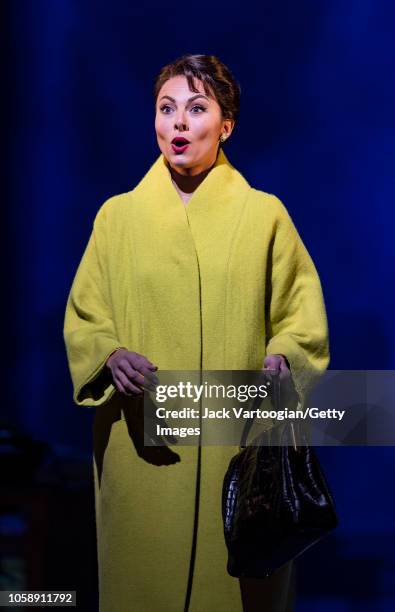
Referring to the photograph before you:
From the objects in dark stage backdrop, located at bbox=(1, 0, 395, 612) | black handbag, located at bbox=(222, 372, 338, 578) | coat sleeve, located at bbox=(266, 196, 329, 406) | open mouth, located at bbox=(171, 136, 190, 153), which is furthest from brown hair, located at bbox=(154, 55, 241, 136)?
black handbag, located at bbox=(222, 372, 338, 578)

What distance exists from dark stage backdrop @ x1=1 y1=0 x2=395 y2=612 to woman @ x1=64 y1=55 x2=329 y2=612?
488 mm

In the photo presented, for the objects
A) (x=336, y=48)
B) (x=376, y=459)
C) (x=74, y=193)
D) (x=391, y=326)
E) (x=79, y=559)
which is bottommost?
(x=79, y=559)

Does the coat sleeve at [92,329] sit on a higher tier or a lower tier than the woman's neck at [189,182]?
lower

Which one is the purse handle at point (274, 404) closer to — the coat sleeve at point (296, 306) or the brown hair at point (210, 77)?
the coat sleeve at point (296, 306)

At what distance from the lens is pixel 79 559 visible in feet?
10.3

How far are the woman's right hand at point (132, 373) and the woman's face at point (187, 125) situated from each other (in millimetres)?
483

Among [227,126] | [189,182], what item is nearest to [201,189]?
[189,182]

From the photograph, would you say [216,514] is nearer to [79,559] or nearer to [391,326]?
[79,559]

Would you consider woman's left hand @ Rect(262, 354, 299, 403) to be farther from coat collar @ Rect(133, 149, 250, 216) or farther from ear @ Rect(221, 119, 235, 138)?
ear @ Rect(221, 119, 235, 138)

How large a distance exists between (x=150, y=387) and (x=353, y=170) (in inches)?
39.2

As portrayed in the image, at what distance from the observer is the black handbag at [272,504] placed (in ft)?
8.18

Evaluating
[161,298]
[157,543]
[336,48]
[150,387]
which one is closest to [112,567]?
[157,543]

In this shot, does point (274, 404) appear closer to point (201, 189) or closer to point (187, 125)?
point (201, 189)

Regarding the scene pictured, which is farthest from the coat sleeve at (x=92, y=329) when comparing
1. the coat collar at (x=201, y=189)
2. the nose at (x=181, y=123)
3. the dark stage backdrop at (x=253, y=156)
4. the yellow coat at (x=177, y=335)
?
the dark stage backdrop at (x=253, y=156)
